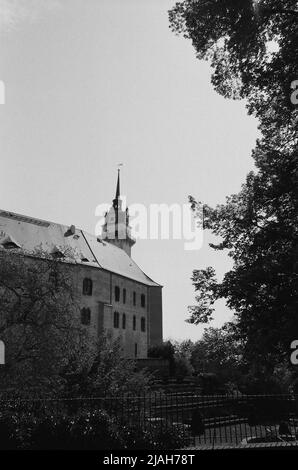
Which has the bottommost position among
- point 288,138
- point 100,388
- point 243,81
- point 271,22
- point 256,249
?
point 100,388

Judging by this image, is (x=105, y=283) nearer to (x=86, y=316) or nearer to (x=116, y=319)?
(x=86, y=316)

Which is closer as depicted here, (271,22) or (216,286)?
(271,22)

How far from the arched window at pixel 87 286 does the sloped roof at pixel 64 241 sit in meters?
1.86

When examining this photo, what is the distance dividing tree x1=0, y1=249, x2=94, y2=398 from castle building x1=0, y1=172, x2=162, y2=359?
20739 millimetres

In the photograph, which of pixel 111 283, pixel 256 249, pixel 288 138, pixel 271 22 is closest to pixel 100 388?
pixel 256 249

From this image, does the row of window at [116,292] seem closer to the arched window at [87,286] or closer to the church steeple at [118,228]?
the arched window at [87,286]

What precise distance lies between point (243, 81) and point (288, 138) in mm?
2258

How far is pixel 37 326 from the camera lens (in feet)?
66.7

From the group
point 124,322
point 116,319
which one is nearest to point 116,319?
point 116,319

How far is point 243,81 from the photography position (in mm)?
11680

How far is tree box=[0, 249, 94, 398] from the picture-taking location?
18.9 m

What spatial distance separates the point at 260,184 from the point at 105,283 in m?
41.5
